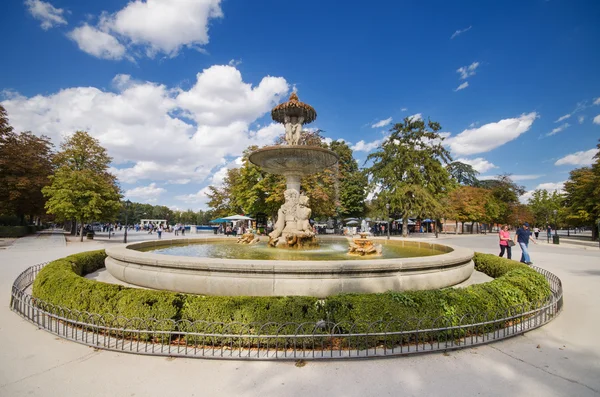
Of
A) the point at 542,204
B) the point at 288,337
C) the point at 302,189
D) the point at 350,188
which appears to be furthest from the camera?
the point at 542,204

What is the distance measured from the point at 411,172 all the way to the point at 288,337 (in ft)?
116

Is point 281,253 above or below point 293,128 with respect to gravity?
below

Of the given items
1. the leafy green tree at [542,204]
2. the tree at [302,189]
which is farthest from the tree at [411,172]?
the leafy green tree at [542,204]

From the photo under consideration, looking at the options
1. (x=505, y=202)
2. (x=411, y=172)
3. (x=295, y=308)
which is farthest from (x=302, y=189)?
(x=505, y=202)

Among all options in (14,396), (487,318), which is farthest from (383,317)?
(14,396)

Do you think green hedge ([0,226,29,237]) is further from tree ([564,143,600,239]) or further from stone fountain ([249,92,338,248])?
tree ([564,143,600,239])

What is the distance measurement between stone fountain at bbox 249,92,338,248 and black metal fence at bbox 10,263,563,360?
744 cm

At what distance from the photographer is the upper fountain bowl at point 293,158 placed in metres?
11.9

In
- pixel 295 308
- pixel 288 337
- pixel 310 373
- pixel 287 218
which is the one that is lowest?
pixel 310 373

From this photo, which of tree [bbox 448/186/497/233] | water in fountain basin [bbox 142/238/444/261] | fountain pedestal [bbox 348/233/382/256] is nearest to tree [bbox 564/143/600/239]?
tree [bbox 448/186/497/233]

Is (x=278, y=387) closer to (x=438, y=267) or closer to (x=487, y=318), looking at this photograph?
(x=487, y=318)

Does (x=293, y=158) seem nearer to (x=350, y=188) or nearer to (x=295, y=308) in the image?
(x=295, y=308)

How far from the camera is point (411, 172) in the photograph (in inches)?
1460

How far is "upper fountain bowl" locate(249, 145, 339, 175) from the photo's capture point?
11.9m
